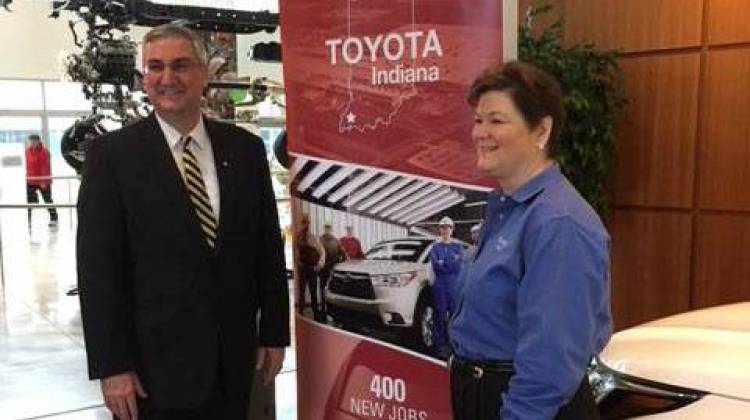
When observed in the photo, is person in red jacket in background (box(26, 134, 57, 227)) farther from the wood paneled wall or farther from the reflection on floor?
the wood paneled wall

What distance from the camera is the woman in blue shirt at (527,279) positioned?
52.6 inches

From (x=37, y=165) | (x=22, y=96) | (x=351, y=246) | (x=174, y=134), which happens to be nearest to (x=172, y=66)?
(x=174, y=134)

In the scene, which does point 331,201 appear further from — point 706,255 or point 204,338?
point 706,255

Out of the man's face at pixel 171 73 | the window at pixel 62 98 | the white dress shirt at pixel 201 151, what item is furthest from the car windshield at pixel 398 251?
the window at pixel 62 98

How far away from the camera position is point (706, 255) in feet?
14.5

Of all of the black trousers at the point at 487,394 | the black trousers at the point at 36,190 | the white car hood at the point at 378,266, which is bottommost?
the black trousers at the point at 36,190

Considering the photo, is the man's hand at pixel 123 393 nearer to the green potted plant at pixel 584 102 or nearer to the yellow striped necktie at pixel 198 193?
the yellow striped necktie at pixel 198 193

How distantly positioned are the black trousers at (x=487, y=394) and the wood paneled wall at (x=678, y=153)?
320cm

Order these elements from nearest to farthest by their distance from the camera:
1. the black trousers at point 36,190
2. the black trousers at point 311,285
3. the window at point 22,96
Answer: the black trousers at point 311,285 < the black trousers at point 36,190 < the window at point 22,96

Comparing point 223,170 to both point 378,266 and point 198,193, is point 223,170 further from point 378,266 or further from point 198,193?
point 378,266

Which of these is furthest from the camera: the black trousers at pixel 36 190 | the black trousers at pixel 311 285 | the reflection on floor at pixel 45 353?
the black trousers at pixel 36 190

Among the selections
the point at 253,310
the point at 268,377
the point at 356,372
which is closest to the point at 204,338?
the point at 253,310

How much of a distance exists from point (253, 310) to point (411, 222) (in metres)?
0.56

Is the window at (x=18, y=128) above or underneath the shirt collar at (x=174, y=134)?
underneath
